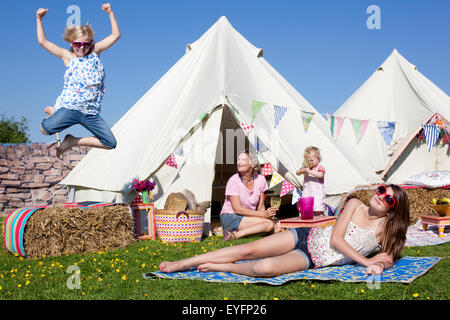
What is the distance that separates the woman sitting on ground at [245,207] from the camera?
5102 millimetres

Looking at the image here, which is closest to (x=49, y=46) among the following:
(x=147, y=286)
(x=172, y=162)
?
(x=147, y=286)

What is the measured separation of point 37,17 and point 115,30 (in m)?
0.63

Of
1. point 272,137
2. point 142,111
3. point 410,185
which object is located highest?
point 142,111

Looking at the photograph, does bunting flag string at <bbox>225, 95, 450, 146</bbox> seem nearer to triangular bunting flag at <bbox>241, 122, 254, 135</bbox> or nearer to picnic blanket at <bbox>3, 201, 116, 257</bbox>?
triangular bunting flag at <bbox>241, 122, 254, 135</bbox>

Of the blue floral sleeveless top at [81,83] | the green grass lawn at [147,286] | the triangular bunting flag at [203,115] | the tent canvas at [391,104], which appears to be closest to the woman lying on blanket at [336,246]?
the green grass lawn at [147,286]

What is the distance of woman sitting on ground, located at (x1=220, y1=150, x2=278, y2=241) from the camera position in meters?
5.10

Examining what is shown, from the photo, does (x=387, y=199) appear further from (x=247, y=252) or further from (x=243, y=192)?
(x=243, y=192)

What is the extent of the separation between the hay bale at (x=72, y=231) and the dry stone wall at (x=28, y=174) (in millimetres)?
5291

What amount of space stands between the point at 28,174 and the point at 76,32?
23.6ft

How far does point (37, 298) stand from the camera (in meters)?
2.82

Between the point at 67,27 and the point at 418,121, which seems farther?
the point at 418,121
